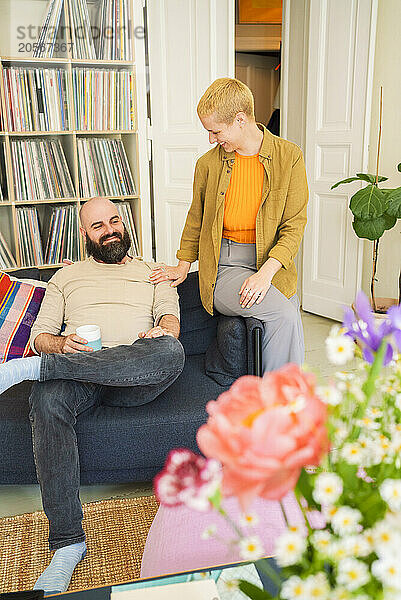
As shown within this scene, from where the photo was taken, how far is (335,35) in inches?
150

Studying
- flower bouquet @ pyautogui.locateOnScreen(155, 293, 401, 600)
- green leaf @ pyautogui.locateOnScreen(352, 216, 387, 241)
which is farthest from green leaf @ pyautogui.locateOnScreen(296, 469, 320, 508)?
green leaf @ pyautogui.locateOnScreen(352, 216, 387, 241)

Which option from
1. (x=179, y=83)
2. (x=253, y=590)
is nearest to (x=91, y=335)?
(x=253, y=590)

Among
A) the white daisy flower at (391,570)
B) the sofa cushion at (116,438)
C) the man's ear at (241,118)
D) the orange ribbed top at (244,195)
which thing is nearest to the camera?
the white daisy flower at (391,570)

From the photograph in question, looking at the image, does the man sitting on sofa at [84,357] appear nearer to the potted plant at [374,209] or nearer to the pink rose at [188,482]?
the pink rose at [188,482]

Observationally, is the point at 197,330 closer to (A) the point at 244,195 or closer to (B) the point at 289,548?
(A) the point at 244,195

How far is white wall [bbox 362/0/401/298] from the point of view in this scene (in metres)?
3.68

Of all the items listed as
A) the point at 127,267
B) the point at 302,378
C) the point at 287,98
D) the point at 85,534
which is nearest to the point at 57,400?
the point at 85,534

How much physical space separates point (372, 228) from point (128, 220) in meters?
1.50

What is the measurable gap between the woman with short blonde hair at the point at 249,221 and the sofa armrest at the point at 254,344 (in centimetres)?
6

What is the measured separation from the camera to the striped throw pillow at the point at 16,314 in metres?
2.30

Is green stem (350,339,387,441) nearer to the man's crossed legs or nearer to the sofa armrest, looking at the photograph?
the man's crossed legs

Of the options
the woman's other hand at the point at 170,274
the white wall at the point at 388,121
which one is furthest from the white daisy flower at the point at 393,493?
the white wall at the point at 388,121

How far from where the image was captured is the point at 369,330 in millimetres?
681

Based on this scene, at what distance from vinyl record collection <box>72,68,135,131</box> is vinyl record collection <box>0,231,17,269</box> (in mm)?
811
